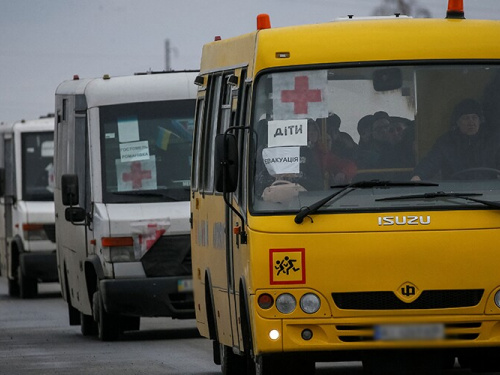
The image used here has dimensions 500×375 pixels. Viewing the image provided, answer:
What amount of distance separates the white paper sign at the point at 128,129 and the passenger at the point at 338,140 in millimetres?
8017

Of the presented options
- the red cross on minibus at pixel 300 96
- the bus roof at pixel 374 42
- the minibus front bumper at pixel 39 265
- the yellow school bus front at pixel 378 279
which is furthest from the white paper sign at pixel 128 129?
the minibus front bumper at pixel 39 265

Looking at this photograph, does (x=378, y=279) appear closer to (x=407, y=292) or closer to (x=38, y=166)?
(x=407, y=292)

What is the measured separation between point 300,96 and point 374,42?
635 mm

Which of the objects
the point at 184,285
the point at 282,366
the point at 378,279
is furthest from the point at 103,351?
the point at 378,279

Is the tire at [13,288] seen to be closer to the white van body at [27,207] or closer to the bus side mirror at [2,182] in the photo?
the white van body at [27,207]

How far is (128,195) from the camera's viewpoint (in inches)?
754

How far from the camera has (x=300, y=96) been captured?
11.5 metres

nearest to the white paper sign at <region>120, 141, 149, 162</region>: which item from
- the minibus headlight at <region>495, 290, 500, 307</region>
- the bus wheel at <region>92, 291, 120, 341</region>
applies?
the bus wheel at <region>92, 291, 120, 341</region>

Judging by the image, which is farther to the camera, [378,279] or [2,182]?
[2,182]

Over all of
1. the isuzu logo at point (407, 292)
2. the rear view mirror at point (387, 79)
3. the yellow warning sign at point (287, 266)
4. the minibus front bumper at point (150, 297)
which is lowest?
the minibus front bumper at point (150, 297)

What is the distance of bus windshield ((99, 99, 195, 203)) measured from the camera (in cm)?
1919

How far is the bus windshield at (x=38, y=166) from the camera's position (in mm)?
29609

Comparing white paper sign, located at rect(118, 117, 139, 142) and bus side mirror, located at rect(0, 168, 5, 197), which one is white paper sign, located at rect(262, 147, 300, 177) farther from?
bus side mirror, located at rect(0, 168, 5, 197)

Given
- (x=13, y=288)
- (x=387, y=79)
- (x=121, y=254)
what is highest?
(x=387, y=79)
